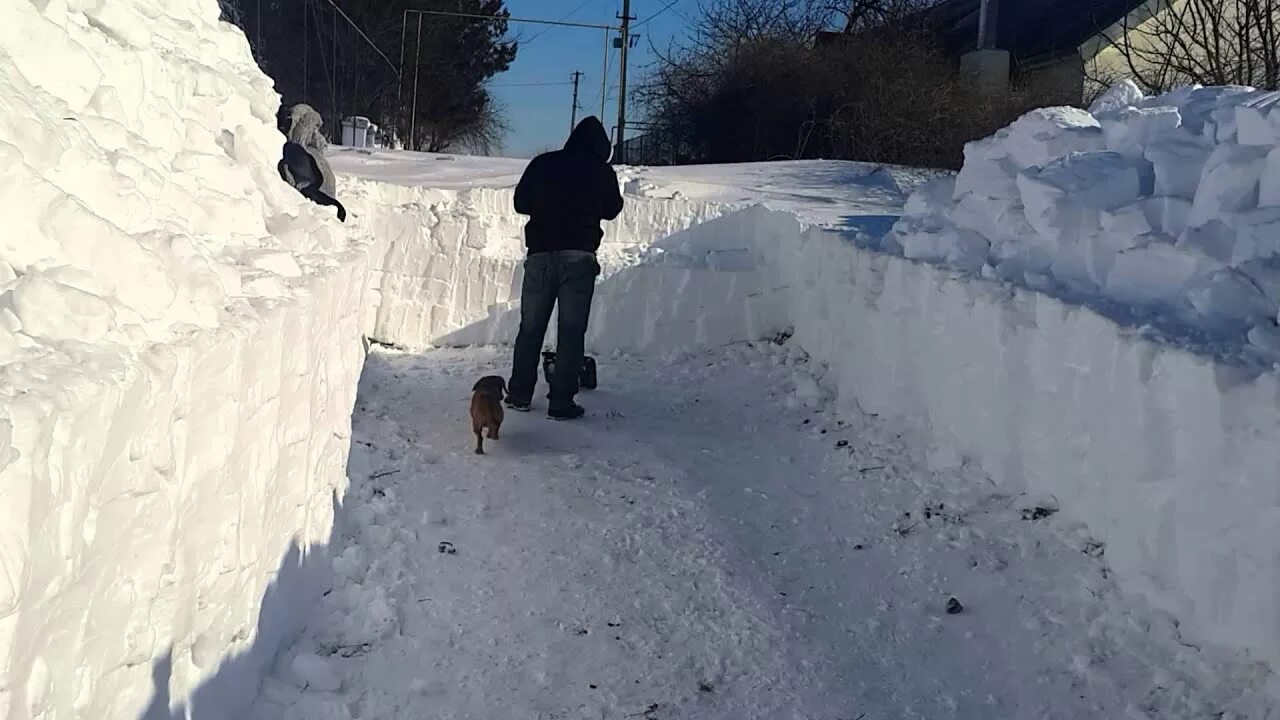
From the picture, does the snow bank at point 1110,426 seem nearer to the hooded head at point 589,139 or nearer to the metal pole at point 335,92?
the hooded head at point 589,139

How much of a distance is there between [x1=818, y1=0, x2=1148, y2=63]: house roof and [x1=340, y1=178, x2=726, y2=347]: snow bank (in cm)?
1081

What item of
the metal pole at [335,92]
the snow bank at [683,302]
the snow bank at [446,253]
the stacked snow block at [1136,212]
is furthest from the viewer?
the metal pole at [335,92]

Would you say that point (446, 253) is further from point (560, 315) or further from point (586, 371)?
point (560, 315)

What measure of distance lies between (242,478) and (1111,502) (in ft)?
8.55

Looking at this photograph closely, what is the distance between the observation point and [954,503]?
4.48 meters

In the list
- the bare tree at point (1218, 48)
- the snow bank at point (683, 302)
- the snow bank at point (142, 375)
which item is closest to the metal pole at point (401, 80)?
the snow bank at point (683, 302)

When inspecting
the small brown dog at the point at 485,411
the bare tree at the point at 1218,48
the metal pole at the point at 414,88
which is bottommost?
the small brown dog at the point at 485,411

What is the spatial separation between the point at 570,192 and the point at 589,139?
0.34 m

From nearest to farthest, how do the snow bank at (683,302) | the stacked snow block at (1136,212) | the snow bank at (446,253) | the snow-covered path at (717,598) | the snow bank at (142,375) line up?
1. the snow bank at (142,375)
2. the snow-covered path at (717,598)
3. the stacked snow block at (1136,212)
4. the snow bank at (683,302)
5. the snow bank at (446,253)

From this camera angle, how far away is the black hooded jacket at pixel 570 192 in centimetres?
631

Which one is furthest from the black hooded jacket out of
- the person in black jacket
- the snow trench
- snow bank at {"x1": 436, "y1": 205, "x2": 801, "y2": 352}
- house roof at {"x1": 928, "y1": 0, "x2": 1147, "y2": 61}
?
house roof at {"x1": 928, "y1": 0, "x2": 1147, "y2": 61}

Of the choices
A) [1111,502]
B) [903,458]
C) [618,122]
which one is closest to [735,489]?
[903,458]

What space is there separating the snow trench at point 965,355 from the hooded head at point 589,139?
1.56 meters

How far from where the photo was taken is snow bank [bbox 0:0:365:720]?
1.66 meters
